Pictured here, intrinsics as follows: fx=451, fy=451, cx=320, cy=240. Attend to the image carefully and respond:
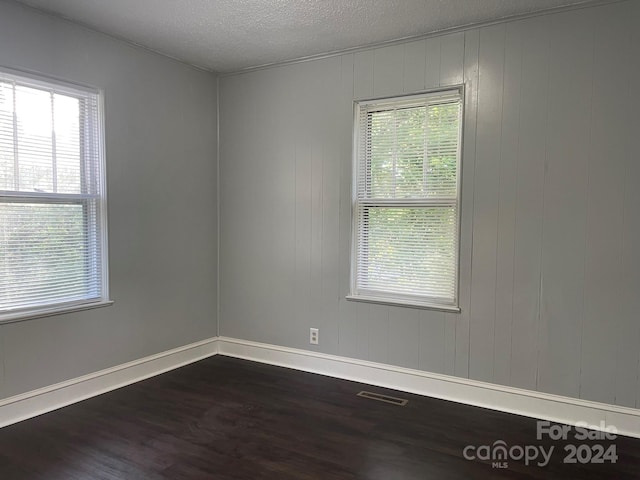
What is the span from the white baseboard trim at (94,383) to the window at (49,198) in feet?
1.73

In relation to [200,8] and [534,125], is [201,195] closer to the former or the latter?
[200,8]

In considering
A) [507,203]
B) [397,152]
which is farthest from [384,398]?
[397,152]

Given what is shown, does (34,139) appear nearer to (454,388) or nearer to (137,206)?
(137,206)

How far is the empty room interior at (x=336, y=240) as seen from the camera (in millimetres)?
2693

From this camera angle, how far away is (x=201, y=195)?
4164 mm

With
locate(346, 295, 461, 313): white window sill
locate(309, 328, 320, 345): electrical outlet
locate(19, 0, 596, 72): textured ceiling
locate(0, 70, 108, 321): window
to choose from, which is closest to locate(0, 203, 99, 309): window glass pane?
locate(0, 70, 108, 321): window

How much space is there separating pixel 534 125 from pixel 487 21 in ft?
2.54

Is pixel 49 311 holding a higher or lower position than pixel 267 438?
higher

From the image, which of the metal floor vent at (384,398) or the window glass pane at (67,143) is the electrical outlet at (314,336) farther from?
the window glass pane at (67,143)

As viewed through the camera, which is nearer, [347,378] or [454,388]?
[454,388]

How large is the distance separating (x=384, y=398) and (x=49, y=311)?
2386 millimetres

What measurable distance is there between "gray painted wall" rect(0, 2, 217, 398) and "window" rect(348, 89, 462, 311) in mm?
1490

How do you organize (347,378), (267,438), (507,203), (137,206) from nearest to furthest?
(267,438) → (507,203) → (137,206) → (347,378)

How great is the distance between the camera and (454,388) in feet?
10.7
